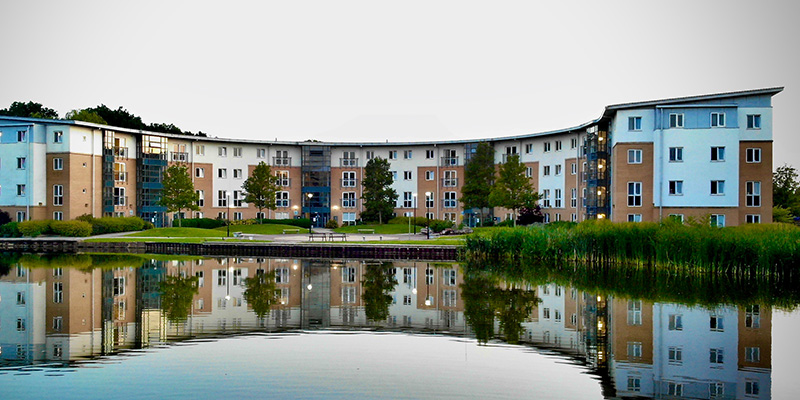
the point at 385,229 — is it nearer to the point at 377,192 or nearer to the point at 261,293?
the point at 377,192

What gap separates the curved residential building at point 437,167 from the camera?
44562 mm

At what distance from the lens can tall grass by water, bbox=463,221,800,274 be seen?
27578 millimetres

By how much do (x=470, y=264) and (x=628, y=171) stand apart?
17092 millimetres

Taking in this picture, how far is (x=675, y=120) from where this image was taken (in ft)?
149

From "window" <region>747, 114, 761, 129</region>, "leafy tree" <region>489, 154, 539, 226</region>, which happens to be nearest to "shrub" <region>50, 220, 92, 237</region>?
"leafy tree" <region>489, 154, 539, 226</region>

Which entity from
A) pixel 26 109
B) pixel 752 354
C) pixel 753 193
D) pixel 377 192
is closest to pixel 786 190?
pixel 753 193

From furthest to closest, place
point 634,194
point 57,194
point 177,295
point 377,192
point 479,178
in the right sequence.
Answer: point 377,192
point 479,178
point 57,194
point 634,194
point 177,295

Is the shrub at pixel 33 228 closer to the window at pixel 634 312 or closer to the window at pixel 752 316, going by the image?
the window at pixel 634 312

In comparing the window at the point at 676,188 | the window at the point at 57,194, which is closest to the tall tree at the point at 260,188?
the window at the point at 57,194

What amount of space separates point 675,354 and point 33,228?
51.5 m

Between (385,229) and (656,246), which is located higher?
(656,246)

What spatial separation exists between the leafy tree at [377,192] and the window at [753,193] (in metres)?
34.6

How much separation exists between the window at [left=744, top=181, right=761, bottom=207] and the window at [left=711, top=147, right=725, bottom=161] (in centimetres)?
254

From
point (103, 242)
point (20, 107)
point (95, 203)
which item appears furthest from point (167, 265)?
point (20, 107)
